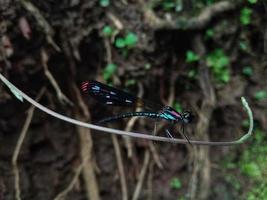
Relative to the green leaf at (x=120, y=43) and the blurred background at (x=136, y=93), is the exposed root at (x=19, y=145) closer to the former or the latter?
the blurred background at (x=136, y=93)

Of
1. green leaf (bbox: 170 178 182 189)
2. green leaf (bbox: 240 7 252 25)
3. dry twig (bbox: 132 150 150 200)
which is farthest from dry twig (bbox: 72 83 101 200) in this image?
green leaf (bbox: 240 7 252 25)

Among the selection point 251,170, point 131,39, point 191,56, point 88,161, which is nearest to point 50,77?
point 131,39

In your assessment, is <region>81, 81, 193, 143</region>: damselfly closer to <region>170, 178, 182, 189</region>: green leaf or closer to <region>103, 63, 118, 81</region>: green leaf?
<region>103, 63, 118, 81</region>: green leaf

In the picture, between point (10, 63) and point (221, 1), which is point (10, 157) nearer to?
point (10, 63)

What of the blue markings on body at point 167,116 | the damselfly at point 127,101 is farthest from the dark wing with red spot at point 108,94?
the blue markings on body at point 167,116

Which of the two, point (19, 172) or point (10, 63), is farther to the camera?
point (19, 172)

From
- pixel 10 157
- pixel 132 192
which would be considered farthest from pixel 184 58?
pixel 10 157

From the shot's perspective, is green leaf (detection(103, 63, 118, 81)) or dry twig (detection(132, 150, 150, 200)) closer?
green leaf (detection(103, 63, 118, 81))
